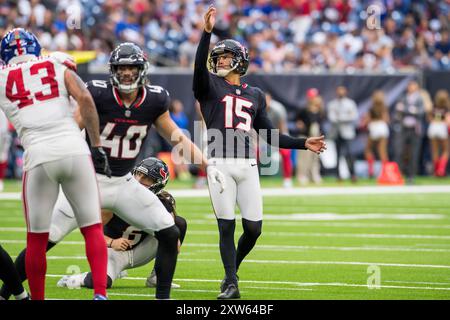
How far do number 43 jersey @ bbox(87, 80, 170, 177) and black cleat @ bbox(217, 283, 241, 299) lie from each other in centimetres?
108

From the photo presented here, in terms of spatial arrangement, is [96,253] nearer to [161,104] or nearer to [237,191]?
[161,104]

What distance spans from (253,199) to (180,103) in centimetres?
1398

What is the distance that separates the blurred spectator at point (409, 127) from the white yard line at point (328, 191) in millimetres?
1514

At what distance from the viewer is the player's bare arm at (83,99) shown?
627 cm

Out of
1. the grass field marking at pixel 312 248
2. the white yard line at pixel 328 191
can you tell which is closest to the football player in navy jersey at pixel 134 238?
the grass field marking at pixel 312 248

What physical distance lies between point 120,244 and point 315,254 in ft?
9.02

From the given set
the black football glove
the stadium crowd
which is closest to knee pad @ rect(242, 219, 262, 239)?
the black football glove

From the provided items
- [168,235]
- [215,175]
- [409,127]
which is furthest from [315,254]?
[409,127]

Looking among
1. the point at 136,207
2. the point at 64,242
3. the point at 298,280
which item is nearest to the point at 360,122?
the point at 64,242

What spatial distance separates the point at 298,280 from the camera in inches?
326

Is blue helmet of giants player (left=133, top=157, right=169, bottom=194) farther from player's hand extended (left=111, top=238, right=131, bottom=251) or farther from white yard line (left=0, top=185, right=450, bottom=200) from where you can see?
white yard line (left=0, top=185, right=450, bottom=200)

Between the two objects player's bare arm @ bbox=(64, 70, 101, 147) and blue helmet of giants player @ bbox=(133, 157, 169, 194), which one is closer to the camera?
player's bare arm @ bbox=(64, 70, 101, 147)

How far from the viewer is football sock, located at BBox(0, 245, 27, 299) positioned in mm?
6406
